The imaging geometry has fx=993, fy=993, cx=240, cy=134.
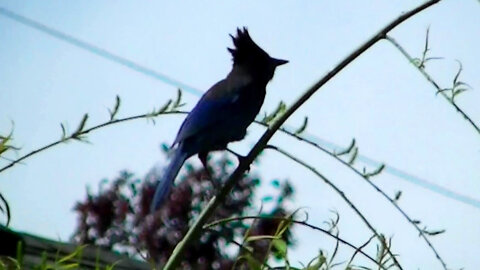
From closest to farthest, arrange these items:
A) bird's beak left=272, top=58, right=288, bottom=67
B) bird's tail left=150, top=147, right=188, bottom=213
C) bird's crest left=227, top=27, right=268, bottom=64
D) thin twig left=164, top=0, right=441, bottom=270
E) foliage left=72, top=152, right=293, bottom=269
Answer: thin twig left=164, top=0, right=441, bottom=270 → bird's tail left=150, top=147, right=188, bottom=213 → bird's crest left=227, top=27, right=268, bottom=64 → bird's beak left=272, top=58, right=288, bottom=67 → foliage left=72, top=152, right=293, bottom=269

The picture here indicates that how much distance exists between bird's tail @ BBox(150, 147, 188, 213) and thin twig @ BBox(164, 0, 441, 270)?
95 millimetres

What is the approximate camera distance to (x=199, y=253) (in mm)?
8531

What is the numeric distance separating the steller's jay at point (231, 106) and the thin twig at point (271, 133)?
0.51 metres

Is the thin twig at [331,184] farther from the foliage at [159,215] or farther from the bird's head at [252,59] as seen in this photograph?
the foliage at [159,215]

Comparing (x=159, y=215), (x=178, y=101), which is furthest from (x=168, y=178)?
(x=159, y=215)

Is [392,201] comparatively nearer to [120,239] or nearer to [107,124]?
[107,124]

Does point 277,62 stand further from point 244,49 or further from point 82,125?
point 82,125

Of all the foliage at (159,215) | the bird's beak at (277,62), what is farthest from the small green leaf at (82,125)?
the foliage at (159,215)

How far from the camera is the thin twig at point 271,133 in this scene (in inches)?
48.4

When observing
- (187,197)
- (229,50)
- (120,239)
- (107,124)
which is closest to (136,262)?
(187,197)

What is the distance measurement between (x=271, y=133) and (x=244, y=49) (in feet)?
2.04

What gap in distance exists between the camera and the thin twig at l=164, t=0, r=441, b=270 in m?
1.23

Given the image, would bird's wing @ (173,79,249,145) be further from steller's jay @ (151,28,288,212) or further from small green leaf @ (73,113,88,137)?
small green leaf @ (73,113,88,137)

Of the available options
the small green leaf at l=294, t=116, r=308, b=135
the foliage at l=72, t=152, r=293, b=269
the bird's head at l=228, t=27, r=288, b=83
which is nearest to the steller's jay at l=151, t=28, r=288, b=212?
the bird's head at l=228, t=27, r=288, b=83
